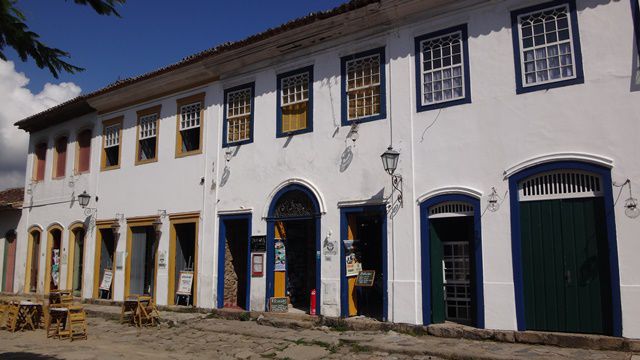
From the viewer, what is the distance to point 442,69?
33.2 feet

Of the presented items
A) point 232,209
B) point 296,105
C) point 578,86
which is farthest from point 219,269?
point 578,86

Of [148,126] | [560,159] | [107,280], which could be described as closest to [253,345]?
[560,159]

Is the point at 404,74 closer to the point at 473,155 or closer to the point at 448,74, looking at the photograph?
the point at 448,74

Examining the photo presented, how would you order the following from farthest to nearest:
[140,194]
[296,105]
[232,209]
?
[140,194] < [232,209] < [296,105]

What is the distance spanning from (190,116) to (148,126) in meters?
1.89

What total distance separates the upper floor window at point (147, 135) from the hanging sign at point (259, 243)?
15.6 feet

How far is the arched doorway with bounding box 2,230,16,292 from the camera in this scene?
19906 mm

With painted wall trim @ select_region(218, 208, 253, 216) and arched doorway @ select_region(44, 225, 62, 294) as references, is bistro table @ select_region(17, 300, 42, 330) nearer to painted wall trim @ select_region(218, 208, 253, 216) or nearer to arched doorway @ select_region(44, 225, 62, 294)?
painted wall trim @ select_region(218, 208, 253, 216)

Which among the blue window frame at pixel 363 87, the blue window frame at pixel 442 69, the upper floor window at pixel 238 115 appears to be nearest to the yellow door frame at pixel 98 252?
the upper floor window at pixel 238 115

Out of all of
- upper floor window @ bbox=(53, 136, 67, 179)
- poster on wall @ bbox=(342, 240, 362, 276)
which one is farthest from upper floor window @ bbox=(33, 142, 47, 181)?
poster on wall @ bbox=(342, 240, 362, 276)

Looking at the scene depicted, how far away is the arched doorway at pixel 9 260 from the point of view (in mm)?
19906

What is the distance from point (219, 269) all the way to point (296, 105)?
460 centimetres

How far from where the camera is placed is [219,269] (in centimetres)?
1330

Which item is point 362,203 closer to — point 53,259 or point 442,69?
point 442,69
